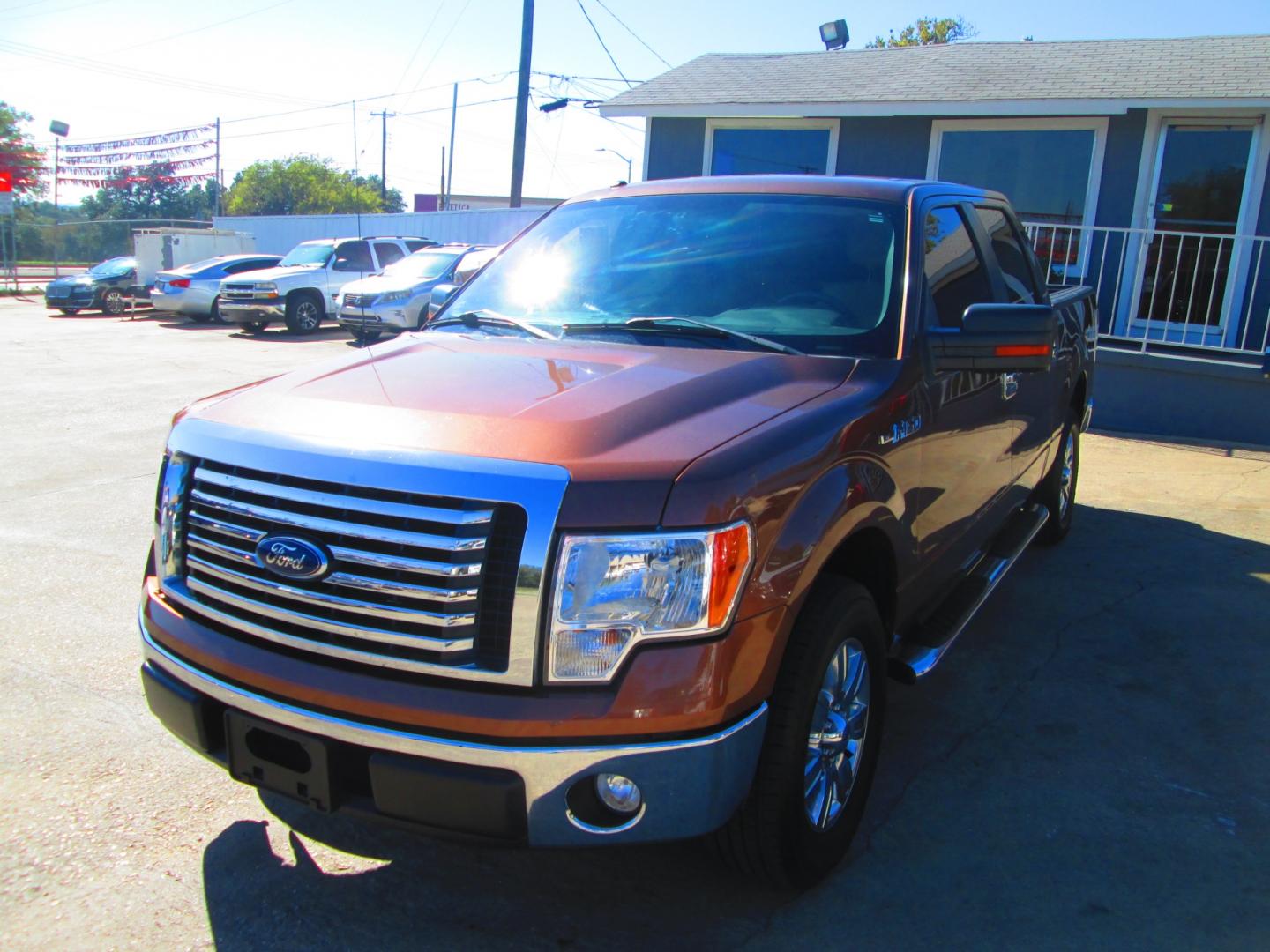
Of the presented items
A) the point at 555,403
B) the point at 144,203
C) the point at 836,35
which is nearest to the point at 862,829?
the point at 555,403

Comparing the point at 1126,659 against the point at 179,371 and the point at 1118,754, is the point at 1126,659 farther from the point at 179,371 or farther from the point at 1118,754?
the point at 179,371

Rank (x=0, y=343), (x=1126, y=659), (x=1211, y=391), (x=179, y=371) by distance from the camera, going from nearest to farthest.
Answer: (x=1126, y=659) < (x=1211, y=391) < (x=179, y=371) < (x=0, y=343)

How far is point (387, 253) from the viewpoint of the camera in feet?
69.4

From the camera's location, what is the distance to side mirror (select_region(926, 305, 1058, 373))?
3145mm

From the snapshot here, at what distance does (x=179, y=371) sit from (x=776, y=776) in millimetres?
12464

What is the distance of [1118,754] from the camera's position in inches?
140

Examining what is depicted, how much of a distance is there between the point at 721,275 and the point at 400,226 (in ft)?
86.8

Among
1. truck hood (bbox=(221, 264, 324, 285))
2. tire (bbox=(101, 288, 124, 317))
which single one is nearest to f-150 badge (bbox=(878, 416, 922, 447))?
truck hood (bbox=(221, 264, 324, 285))

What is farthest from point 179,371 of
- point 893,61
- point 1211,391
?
point 1211,391

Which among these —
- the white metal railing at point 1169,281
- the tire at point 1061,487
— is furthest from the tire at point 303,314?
the tire at point 1061,487

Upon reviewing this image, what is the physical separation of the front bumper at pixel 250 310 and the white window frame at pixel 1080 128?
12402 millimetres

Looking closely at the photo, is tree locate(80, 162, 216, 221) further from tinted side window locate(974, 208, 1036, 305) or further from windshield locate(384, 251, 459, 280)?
tinted side window locate(974, 208, 1036, 305)

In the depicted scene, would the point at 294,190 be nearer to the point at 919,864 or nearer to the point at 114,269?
the point at 114,269

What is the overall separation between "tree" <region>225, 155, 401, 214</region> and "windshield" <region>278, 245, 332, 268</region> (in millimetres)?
65986
